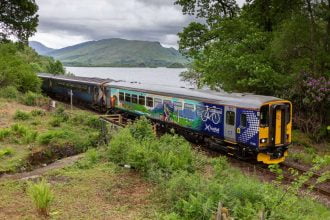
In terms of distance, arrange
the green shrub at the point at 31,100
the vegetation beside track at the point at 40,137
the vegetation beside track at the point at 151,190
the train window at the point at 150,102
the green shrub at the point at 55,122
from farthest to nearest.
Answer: the green shrub at the point at 31,100, the train window at the point at 150,102, the green shrub at the point at 55,122, the vegetation beside track at the point at 40,137, the vegetation beside track at the point at 151,190

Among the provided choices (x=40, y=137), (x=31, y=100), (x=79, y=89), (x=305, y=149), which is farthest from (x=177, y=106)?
(x=79, y=89)

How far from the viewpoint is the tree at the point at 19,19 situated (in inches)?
1047

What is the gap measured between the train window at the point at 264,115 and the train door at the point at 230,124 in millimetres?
1259

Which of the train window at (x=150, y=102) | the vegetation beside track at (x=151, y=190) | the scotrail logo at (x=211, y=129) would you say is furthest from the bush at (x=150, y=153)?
the train window at (x=150, y=102)

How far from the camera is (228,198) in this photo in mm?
8594

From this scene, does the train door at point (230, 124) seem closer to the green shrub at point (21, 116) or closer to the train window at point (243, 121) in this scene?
the train window at point (243, 121)

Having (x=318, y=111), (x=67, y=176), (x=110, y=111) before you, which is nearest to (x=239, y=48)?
(x=318, y=111)

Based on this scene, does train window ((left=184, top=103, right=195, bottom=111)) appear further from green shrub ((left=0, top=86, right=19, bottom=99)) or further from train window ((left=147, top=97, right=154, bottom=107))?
green shrub ((left=0, top=86, right=19, bottom=99))

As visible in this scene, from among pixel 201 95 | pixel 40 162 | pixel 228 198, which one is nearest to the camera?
pixel 228 198

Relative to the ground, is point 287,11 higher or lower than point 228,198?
higher

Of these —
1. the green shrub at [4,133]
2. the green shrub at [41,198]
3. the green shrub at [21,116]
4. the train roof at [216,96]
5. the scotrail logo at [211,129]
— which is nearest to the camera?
the green shrub at [41,198]

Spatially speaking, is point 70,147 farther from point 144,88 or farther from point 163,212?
point 163,212

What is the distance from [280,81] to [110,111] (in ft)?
42.7

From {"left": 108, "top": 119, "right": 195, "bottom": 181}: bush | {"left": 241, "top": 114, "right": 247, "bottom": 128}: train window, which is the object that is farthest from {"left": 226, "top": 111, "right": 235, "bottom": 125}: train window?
{"left": 108, "top": 119, "right": 195, "bottom": 181}: bush
